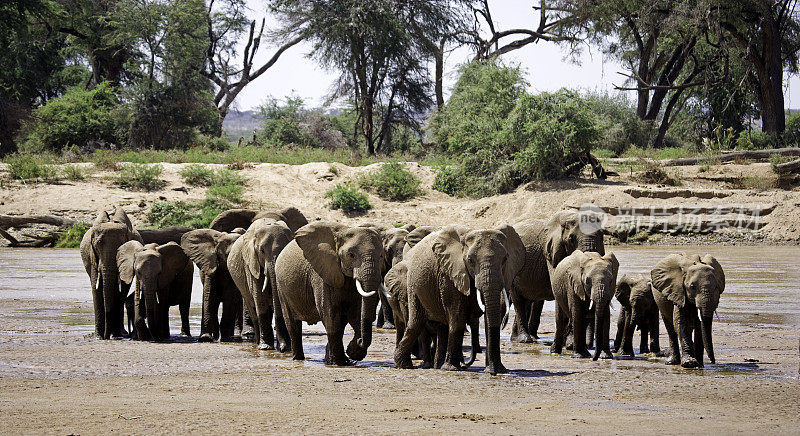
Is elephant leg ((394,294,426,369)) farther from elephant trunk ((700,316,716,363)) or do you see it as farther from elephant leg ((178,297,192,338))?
elephant leg ((178,297,192,338))

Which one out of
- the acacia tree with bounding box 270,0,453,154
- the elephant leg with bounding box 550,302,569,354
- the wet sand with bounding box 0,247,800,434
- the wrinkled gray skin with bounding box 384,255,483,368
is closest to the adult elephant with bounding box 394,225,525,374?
the wrinkled gray skin with bounding box 384,255,483,368

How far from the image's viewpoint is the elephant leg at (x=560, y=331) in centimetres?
1244

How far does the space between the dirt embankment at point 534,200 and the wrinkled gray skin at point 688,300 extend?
60.8ft

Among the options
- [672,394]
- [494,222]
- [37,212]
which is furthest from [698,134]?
[672,394]

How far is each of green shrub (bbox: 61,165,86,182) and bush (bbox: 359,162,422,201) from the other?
1023 centimetres

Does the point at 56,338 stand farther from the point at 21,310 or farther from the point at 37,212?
the point at 37,212

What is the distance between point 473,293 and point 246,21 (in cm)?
5700

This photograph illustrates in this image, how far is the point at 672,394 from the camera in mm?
8609

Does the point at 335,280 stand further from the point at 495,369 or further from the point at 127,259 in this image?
the point at 127,259

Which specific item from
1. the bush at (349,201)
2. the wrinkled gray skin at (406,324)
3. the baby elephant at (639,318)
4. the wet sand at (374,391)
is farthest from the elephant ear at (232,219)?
the bush at (349,201)

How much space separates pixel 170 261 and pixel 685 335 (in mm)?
7662

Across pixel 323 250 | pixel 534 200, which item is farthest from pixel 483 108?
pixel 323 250

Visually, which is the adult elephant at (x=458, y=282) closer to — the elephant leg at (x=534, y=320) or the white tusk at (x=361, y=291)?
the white tusk at (x=361, y=291)

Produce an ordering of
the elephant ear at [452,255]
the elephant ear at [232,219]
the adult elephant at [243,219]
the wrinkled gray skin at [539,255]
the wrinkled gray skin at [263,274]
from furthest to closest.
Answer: the elephant ear at [232,219], the adult elephant at [243,219], the wrinkled gray skin at [539,255], the wrinkled gray skin at [263,274], the elephant ear at [452,255]
